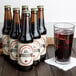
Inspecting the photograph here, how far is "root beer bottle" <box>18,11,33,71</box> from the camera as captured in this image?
0.81m

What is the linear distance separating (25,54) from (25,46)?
1.5 inches

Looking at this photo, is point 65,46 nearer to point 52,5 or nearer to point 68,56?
point 68,56

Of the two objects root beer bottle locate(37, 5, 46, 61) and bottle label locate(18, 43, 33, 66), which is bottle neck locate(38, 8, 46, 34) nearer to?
root beer bottle locate(37, 5, 46, 61)

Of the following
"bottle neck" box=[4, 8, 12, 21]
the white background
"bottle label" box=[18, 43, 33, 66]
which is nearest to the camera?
"bottle label" box=[18, 43, 33, 66]

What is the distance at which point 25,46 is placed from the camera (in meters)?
0.80

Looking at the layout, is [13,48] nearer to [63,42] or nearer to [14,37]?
[14,37]

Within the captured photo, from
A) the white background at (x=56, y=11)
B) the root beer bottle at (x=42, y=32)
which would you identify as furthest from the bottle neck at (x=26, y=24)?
the white background at (x=56, y=11)

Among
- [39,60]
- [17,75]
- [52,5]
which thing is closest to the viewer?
[17,75]

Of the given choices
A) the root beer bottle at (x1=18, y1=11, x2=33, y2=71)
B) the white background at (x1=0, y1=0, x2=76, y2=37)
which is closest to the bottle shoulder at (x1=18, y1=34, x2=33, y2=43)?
the root beer bottle at (x1=18, y1=11, x2=33, y2=71)

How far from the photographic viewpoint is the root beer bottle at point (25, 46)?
0.81 m

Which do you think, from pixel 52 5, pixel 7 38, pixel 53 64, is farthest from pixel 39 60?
pixel 52 5

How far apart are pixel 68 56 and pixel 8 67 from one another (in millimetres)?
310

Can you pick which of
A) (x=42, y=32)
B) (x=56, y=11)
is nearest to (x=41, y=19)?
(x=42, y=32)

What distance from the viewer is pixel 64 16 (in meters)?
1.63
